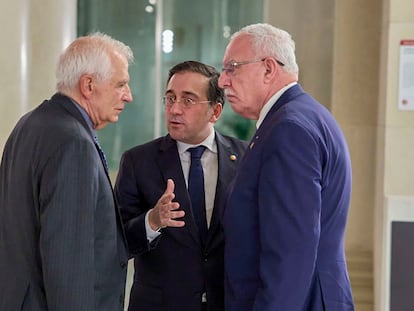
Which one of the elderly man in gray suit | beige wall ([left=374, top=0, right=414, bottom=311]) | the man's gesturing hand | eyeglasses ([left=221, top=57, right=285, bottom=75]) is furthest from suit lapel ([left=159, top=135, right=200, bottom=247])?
beige wall ([left=374, top=0, right=414, bottom=311])

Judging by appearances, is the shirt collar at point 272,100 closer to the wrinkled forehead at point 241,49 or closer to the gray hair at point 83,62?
the wrinkled forehead at point 241,49

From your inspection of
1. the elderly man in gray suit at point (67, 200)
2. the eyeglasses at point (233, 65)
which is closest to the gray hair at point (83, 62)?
the elderly man in gray suit at point (67, 200)

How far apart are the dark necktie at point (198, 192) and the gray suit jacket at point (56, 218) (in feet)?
1.54

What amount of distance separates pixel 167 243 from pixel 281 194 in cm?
A: 77

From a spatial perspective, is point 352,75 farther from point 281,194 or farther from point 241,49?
point 281,194

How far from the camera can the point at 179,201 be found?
2512 mm

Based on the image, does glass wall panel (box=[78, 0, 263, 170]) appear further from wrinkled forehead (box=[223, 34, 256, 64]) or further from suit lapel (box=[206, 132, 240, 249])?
wrinkled forehead (box=[223, 34, 256, 64])

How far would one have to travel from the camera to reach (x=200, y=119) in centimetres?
260

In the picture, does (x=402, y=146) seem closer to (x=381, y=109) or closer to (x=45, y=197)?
(x=381, y=109)

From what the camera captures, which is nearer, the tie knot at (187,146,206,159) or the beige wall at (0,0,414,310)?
the tie knot at (187,146,206,159)

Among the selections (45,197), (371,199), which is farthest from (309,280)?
(371,199)

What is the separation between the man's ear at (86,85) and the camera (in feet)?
6.88

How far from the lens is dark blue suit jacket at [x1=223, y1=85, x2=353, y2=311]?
1.90 meters

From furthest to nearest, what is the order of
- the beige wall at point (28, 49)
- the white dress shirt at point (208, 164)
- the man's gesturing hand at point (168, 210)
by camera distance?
the beige wall at point (28, 49) < the white dress shirt at point (208, 164) < the man's gesturing hand at point (168, 210)
